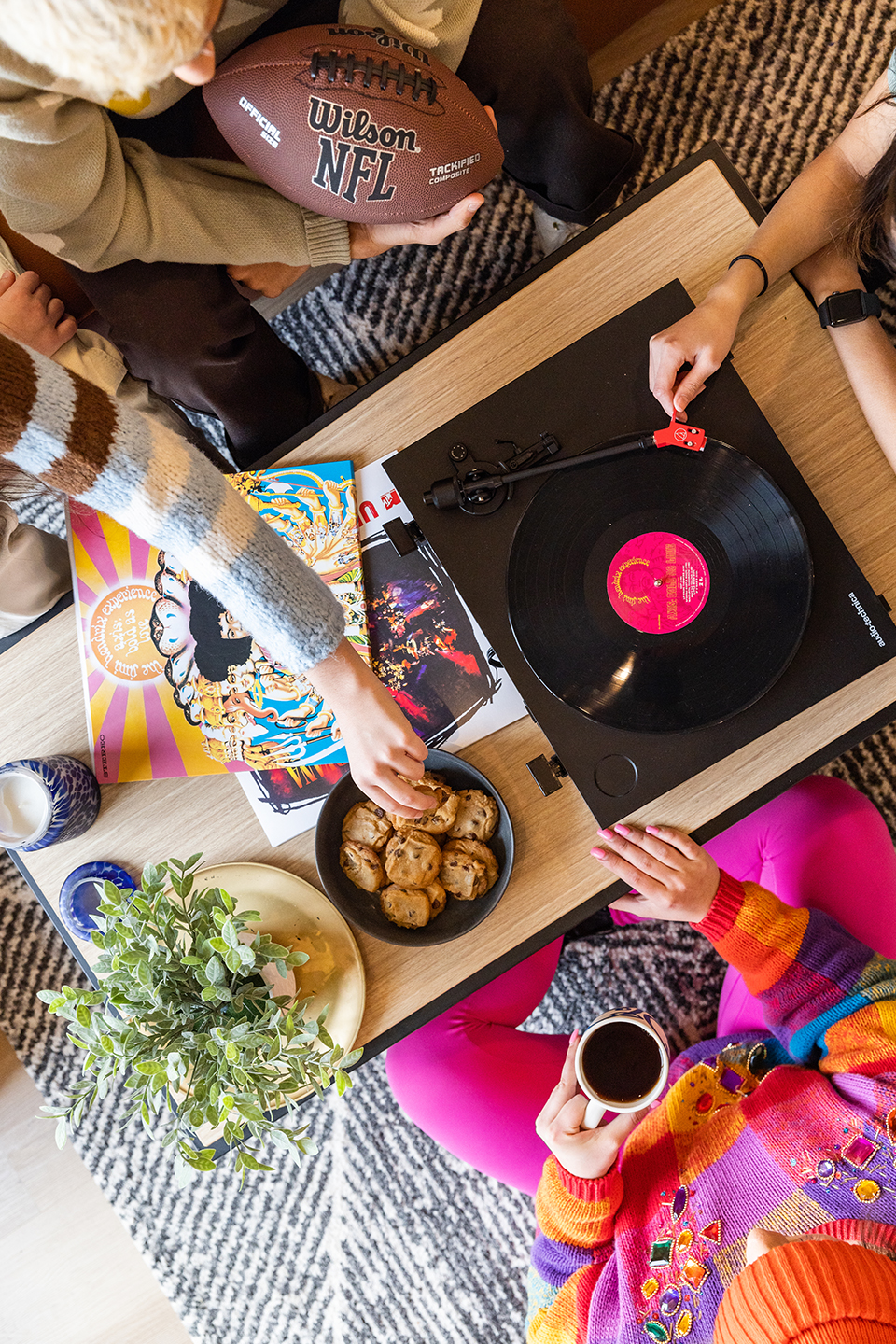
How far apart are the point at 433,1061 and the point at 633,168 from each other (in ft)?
4.19

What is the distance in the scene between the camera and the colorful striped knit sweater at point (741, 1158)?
2.62ft

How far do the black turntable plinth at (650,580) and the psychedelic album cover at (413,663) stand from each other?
0.20 ft

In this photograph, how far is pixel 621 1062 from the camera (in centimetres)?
80

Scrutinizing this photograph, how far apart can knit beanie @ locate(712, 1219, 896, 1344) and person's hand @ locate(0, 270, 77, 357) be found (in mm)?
1224

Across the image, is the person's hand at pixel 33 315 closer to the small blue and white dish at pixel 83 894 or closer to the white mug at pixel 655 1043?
the small blue and white dish at pixel 83 894

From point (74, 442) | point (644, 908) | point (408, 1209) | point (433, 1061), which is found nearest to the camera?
point (74, 442)

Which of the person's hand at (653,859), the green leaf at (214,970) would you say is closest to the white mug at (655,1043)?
the person's hand at (653,859)

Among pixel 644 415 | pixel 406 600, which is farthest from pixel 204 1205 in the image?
pixel 644 415

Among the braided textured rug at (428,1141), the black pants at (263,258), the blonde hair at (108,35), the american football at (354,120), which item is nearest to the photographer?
the blonde hair at (108,35)

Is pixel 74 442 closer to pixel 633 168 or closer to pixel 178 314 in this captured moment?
pixel 178 314

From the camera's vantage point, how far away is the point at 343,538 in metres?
0.90

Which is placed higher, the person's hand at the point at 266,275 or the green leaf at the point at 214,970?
the person's hand at the point at 266,275

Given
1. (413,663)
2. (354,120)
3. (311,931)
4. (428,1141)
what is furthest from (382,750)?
(428,1141)

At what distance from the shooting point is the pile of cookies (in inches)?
32.5
